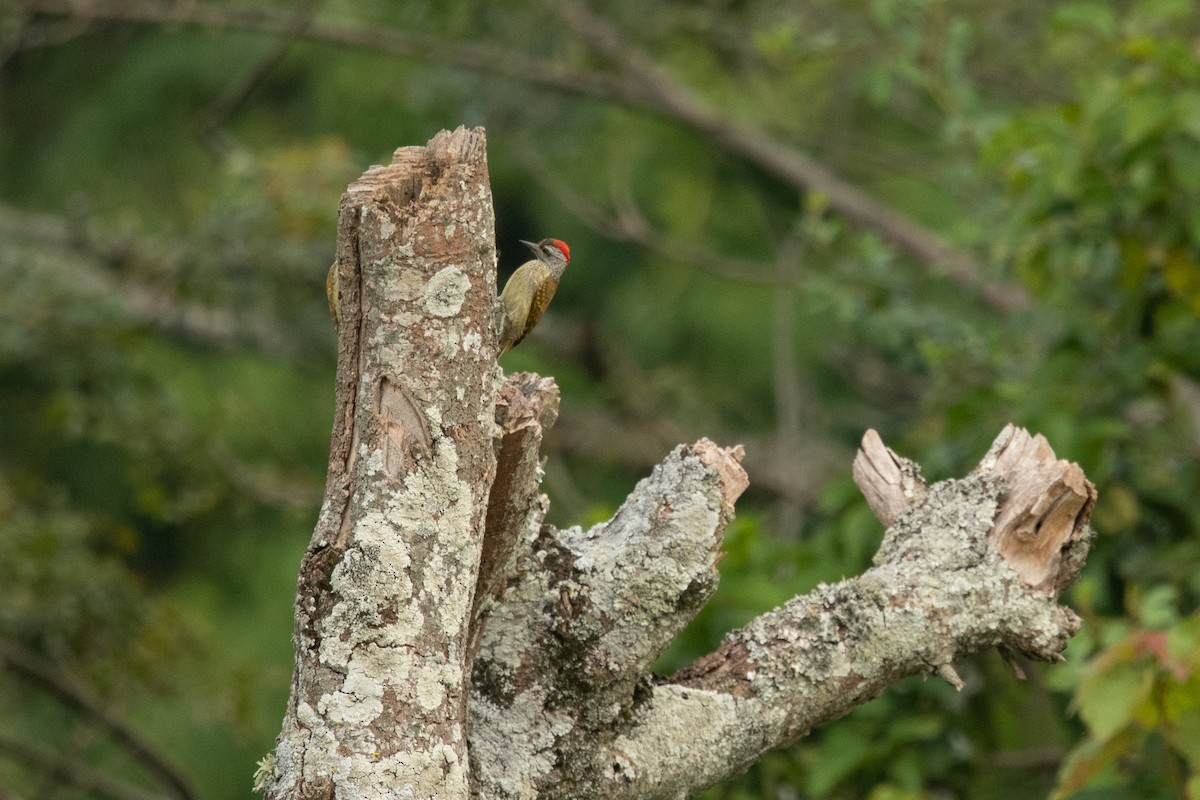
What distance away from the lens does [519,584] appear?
2145 mm

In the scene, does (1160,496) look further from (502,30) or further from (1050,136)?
(502,30)

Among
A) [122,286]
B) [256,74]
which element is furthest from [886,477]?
[122,286]

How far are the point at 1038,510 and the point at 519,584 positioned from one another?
0.86 m

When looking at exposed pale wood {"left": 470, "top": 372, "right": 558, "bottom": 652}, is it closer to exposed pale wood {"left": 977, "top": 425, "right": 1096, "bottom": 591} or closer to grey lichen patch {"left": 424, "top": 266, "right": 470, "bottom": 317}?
grey lichen patch {"left": 424, "top": 266, "right": 470, "bottom": 317}

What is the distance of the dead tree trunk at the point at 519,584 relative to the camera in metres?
1.88

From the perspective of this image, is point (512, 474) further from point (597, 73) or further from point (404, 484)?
point (597, 73)

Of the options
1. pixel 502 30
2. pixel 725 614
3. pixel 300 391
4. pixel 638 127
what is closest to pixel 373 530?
pixel 725 614

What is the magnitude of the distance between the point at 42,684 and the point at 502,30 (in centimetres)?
435

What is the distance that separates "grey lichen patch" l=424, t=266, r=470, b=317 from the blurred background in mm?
1767

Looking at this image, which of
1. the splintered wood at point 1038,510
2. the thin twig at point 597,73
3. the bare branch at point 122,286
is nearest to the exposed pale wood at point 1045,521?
the splintered wood at point 1038,510

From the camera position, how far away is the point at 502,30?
795 centimetres

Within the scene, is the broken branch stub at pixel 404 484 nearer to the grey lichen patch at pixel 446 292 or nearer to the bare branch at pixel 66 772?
the grey lichen patch at pixel 446 292

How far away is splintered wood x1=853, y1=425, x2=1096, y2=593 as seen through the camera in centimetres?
223

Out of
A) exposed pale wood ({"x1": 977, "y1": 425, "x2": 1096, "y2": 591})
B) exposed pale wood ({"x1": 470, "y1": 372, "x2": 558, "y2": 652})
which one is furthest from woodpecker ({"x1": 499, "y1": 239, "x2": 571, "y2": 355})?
exposed pale wood ({"x1": 977, "y1": 425, "x2": 1096, "y2": 591})
